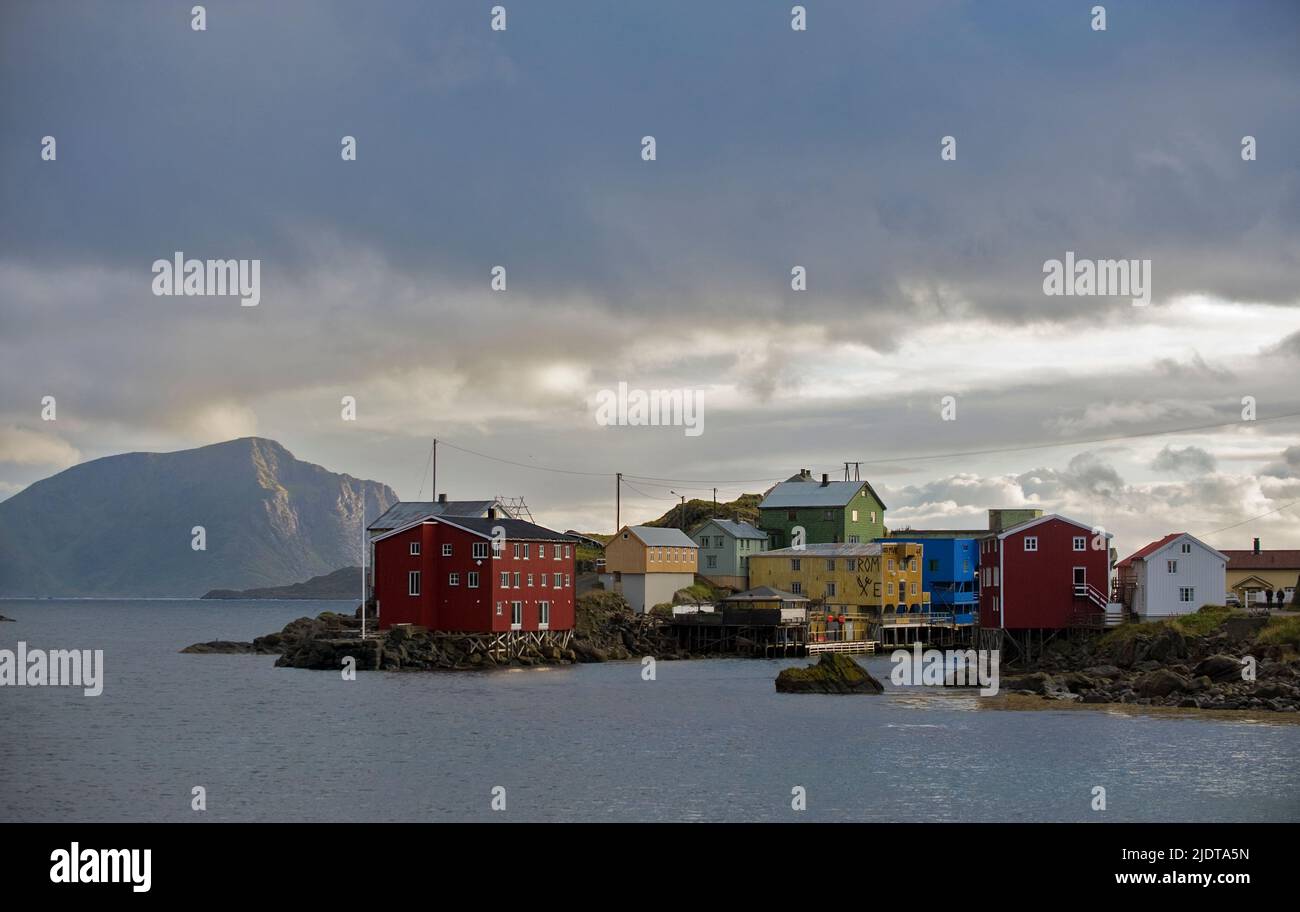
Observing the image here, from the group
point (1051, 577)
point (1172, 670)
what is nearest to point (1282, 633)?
point (1172, 670)

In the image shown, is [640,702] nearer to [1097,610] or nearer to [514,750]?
[514,750]

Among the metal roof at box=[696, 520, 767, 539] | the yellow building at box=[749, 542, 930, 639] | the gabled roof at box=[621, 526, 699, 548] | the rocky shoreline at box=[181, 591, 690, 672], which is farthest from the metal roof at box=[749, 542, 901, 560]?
the rocky shoreline at box=[181, 591, 690, 672]

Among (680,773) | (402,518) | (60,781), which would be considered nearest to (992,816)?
(680,773)

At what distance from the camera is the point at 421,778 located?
1523 inches

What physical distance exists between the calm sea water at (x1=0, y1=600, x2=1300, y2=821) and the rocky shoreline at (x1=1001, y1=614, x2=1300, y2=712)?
11.9 feet

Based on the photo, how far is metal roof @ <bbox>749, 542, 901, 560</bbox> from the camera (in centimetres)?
9988

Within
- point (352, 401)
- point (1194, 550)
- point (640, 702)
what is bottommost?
point (640, 702)

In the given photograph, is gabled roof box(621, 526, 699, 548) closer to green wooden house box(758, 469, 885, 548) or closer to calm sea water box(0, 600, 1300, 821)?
green wooden house box(758, 469, 885, 548)

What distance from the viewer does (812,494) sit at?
115 metres

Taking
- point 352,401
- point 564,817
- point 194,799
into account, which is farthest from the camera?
point 352,401

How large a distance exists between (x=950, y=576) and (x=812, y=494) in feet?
50.2

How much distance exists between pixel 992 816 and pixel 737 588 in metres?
72.3

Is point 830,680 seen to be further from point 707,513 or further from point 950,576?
point 707,513
